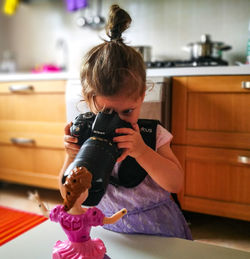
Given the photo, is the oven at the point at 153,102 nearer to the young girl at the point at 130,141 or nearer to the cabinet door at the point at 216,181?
the cabinet door at the point at 216,181

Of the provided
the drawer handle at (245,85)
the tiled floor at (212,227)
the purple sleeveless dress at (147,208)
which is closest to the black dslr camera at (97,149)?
the purple sleeveless dress at (147,208)

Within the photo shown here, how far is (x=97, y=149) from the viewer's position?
450mm

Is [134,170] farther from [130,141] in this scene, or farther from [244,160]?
[244,160]

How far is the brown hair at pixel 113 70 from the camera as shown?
0.57m

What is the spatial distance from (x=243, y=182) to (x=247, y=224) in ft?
1.02

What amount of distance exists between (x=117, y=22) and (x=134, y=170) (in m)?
0.34

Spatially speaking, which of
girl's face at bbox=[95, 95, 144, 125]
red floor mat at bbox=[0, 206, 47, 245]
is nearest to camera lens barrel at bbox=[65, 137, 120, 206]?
girl's face at bbox=[95, 95, 144, 125]

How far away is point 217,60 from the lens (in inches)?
57.1

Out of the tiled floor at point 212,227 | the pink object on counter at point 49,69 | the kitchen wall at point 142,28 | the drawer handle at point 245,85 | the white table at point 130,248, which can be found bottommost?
the tiled floor at point 212,227

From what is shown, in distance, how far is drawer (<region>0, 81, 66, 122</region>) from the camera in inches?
63.1

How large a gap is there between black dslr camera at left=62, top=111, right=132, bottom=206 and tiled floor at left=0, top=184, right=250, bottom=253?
924mm

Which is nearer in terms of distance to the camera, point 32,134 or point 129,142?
point 129,142

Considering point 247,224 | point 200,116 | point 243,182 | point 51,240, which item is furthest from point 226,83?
point 51,240

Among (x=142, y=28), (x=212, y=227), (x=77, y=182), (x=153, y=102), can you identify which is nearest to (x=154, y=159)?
(x=77, y=182)
